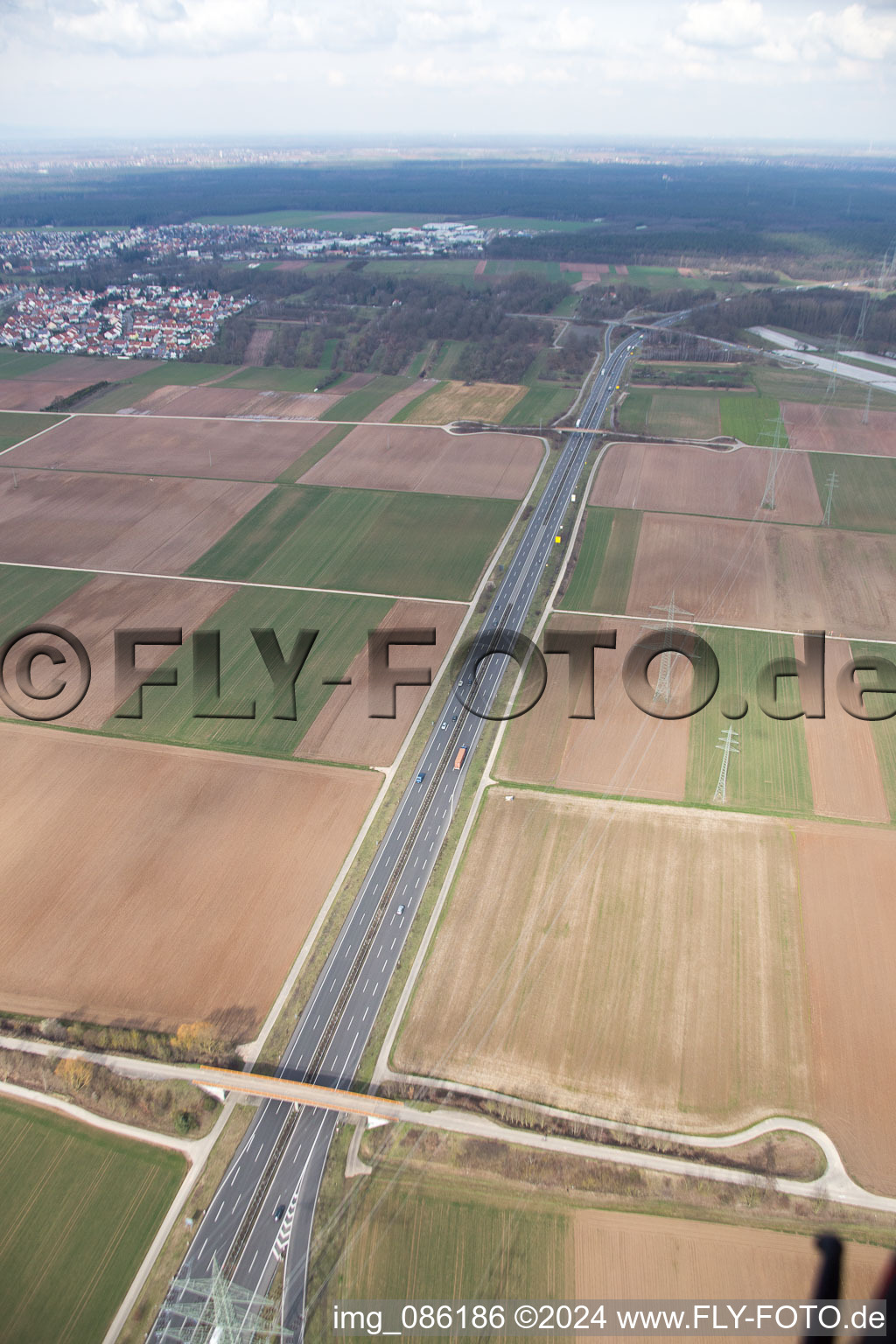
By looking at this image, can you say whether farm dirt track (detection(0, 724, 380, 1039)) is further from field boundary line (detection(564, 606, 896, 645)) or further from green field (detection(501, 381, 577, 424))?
green field (detection(501, 381, 577, 424))

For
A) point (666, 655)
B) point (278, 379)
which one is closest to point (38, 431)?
point (278, 379)

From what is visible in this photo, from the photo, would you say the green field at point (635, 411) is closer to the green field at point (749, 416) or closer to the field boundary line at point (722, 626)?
the green field at point (749, 416)

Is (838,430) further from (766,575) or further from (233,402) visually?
(233,402)

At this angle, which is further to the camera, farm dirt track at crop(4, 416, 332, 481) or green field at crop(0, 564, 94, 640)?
Result: farm dirt track at crop(4, 416, 332, 481)

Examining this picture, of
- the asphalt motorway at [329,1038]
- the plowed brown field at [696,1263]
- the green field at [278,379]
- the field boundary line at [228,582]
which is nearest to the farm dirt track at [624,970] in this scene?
the asphalt motorway at [329,1038]

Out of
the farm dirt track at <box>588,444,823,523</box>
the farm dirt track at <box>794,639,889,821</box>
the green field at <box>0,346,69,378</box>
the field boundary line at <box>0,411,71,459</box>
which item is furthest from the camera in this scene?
the green field at <box>0,346,69,378</box>

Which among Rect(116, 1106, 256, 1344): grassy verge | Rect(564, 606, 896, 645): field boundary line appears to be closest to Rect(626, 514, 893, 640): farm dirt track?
Rect(564, 606, 896, 645): field boundary line
